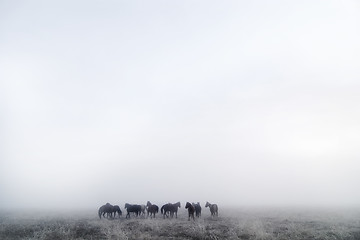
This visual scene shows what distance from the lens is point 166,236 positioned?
1697 centimetres

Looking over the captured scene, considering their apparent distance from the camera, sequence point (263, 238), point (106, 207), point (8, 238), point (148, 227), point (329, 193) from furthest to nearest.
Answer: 1. point (329, 193)
2. point (106, 207)
3. point (148, 227)
4. point (8, 238)
5. point (263, 238)

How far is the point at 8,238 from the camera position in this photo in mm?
16750

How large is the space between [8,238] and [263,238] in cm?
1643

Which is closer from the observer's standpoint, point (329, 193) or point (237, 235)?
point (237, 235)

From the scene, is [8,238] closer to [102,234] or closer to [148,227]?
[102,234]

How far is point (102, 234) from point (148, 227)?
3654mm

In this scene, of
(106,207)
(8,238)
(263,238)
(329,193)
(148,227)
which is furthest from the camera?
(329,193)

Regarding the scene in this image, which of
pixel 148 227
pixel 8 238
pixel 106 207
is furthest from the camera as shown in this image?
pixel 106 207

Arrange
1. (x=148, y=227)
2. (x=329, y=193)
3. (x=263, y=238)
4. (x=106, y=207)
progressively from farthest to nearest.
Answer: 1. (x=329, y=193)
2. (x=106, y=207)
3. (x=148, y=227)
4. (x=263, y=238)

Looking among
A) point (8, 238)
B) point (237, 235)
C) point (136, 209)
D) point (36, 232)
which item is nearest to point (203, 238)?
point (237, 235)

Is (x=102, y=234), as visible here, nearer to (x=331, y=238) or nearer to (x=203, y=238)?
(x=203, y=238)

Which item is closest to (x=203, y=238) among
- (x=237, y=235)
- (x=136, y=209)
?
(x=237, y=235)

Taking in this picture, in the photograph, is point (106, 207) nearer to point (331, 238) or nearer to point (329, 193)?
point (331, 238)

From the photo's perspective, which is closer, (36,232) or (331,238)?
(331,238)
